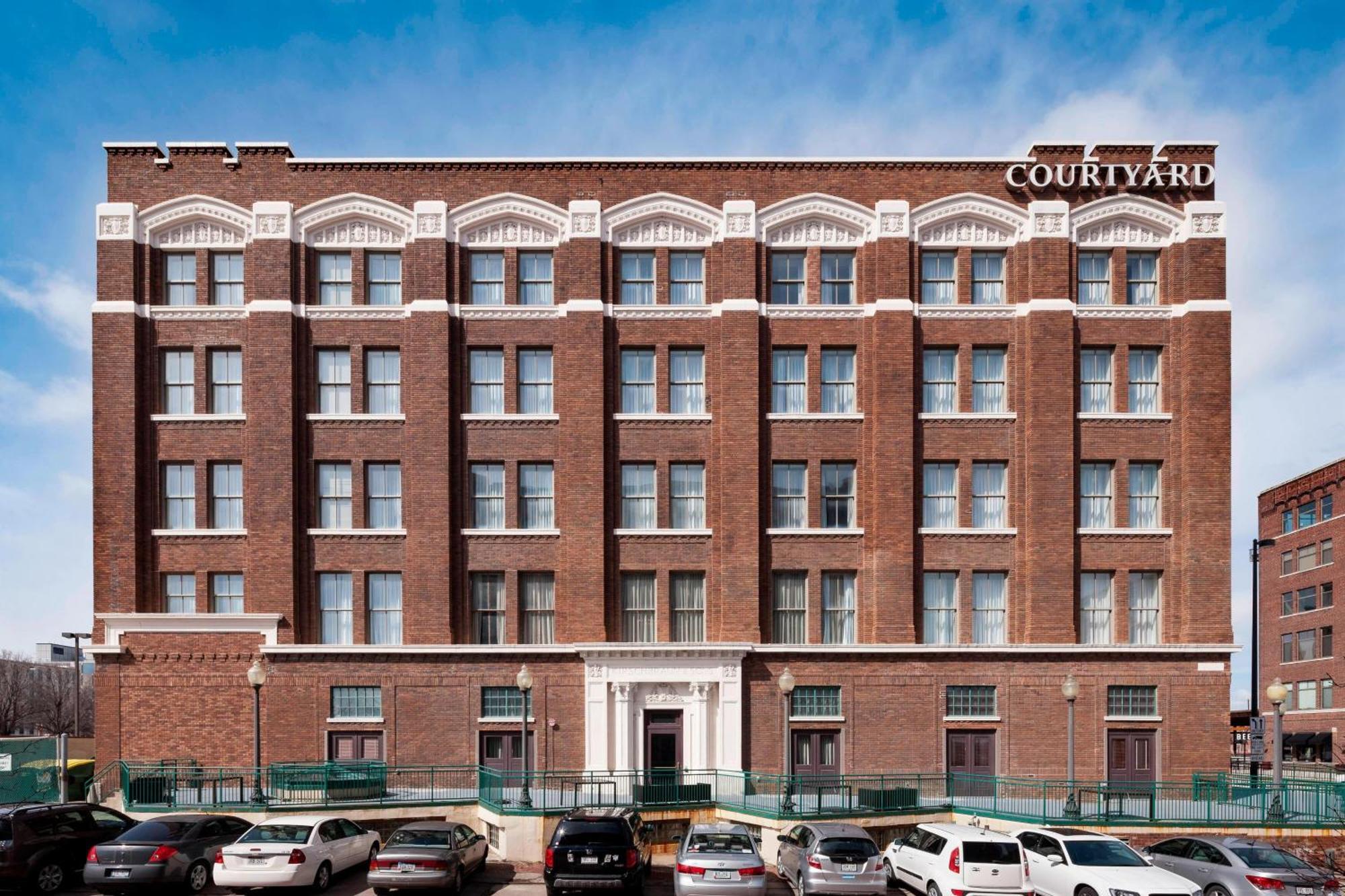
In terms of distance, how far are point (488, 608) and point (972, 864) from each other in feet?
64.6

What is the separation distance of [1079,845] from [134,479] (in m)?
30.9

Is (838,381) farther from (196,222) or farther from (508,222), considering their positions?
(196,222)

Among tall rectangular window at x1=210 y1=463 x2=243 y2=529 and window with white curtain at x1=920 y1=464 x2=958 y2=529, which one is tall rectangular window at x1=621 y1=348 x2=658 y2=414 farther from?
tall rectangular window at x1=210 y1=463 x2=243 y2=529

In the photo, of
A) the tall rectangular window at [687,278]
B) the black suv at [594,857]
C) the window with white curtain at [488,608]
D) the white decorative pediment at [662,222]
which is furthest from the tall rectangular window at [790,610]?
the black suv at [594,857]

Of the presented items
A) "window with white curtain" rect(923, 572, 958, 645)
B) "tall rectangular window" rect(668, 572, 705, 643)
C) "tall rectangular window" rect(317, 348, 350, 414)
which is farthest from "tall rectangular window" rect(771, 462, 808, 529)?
"tall rectangular window" rect(317, 348, 350, 414)

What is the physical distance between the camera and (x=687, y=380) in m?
37.2

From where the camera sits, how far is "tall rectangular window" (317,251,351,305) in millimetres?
37375

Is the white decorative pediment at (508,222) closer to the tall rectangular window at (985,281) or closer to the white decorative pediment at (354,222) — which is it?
the white decorative pediment at (354,222)

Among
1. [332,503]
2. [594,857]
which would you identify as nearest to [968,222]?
[332,503]

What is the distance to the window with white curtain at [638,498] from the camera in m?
36.8

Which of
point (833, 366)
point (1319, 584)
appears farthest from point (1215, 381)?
point (1319, 584)

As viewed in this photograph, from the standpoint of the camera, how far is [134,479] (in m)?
36.0

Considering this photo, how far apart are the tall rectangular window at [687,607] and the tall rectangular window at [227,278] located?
18102mm

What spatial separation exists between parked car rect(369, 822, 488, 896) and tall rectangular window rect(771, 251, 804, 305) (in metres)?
21.4
